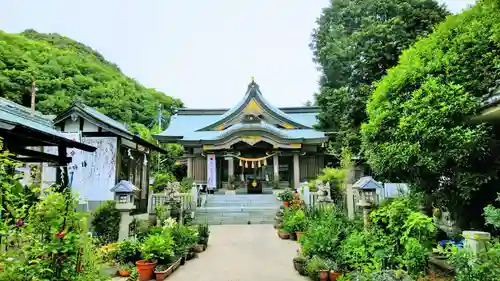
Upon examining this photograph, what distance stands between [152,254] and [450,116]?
20.8 ft

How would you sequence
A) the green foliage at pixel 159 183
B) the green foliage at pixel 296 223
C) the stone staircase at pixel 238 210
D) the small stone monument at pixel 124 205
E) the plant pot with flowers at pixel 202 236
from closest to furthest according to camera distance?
the small stone monument at pixel 124 205, the plant pot with flowers at pixel 202 236, the green foliage at pixel 296 223, the stone staircase at pixel 238 210, the green foliage at pixel 159 183

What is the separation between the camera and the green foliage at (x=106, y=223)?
8.64 m

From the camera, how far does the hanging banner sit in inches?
837

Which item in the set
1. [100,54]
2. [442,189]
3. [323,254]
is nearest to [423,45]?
[442,189]

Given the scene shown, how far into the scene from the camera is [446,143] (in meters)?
5.88

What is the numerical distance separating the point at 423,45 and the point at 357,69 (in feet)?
16.2

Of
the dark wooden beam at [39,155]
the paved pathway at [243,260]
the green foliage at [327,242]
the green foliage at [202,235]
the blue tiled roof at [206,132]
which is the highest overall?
the blue tiled roof at [206,132]

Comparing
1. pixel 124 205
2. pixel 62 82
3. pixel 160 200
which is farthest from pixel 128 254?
pixel 62 82

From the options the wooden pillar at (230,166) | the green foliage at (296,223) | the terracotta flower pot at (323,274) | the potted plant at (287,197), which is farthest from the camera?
the wooden pillar at (230,166)

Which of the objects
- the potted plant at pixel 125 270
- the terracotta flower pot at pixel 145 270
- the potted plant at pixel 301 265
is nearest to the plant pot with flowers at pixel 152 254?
the terracotta flower pot at pixel 145 270

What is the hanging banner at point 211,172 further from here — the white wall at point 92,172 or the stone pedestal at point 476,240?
the stone pedestal at point 476,240

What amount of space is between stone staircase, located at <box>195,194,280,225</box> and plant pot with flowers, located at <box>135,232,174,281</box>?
7.29m

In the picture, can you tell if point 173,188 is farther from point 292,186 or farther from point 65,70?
point 65,70

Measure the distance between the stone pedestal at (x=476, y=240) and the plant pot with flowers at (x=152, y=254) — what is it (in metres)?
5.47
